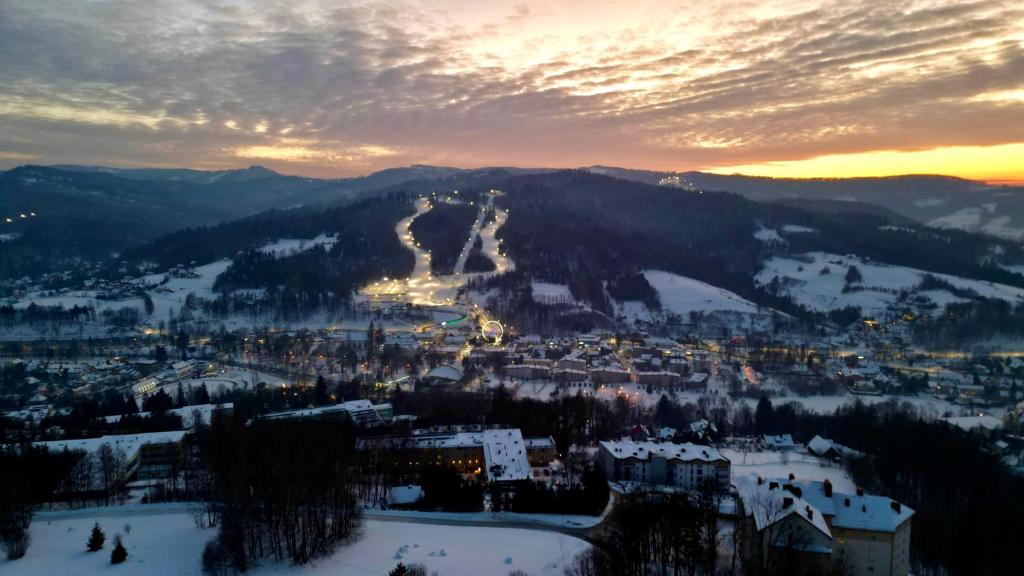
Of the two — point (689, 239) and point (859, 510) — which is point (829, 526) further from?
point (689, 239)

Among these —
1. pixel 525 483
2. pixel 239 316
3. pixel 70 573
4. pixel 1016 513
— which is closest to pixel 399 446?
pixel 525 483

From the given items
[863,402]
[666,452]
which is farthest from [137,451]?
[863,402]

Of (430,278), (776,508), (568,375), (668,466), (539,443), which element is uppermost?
(430,278)

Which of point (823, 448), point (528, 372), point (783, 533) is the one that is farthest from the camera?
point (528, 372)

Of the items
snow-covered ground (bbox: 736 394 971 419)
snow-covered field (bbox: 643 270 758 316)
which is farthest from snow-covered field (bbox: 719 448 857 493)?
snow-covered field (bbox: 643 270 758 316)

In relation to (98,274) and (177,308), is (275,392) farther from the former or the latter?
(98,274)
